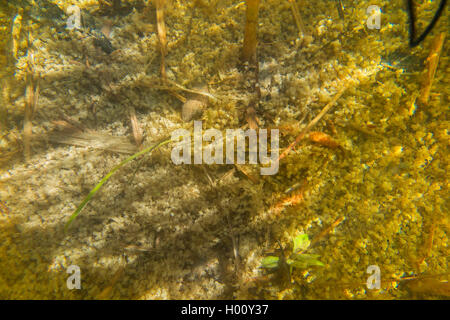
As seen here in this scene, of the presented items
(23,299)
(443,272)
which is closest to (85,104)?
(23,299)

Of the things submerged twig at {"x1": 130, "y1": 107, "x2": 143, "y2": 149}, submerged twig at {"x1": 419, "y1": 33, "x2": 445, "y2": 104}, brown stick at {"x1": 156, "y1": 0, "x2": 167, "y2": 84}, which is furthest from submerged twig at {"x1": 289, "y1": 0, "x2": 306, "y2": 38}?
submerged twig at {"x1": 130, "y1": 107, "x2": 143, "y2": 149}

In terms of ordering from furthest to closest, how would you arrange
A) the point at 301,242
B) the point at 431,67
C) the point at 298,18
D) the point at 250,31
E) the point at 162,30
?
the point at 162,30 < the point at 298,18 < the point at 431,67 < the point at 250,31 < the point at 301,242

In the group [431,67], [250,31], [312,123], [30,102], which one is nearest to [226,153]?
[312,123]

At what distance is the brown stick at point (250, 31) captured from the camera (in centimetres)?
Answer: 189

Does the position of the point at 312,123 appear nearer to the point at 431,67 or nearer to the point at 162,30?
the point at 431,67

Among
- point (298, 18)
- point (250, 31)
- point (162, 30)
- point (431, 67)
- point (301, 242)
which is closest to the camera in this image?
point (301, 242)

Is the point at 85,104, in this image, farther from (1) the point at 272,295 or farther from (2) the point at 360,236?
(2) the point at 360,236

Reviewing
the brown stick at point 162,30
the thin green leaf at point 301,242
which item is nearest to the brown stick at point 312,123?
the thin green leaf at point 301,242

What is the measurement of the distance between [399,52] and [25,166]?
433 cm

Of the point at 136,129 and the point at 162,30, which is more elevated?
the point at 162,30

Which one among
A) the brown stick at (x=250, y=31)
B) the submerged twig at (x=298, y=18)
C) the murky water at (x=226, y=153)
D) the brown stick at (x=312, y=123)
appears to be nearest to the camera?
the brown stick at (x=250, y=31)

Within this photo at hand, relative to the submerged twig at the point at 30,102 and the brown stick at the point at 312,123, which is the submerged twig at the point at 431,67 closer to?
the brown stick at the point at 312,123

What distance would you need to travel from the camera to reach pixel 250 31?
2.15 meters

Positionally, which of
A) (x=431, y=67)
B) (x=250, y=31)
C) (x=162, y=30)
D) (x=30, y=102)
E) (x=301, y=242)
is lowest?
(x=301, y=242)
